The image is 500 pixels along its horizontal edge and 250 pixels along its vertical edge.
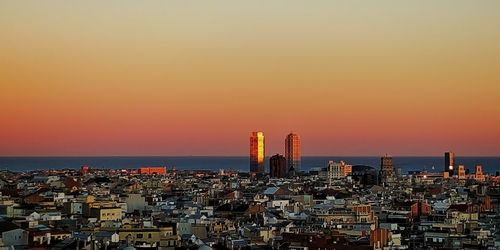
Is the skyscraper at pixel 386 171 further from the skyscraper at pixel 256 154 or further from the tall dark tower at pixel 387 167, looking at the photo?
the skyscraper at pixel 256 154

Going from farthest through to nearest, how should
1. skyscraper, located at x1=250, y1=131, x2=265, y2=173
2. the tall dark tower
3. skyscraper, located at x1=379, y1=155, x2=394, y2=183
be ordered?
skyscraper, located at x1=250, y1=131, x2=265, y2=173, the tall dark tower, skyscraper, located at x1=379, y1=155, x2=394, y2=183

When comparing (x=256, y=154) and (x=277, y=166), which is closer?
(x=277, y=166)

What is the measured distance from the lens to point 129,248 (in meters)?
31.1

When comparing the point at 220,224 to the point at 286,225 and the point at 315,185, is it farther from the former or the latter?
the point at 315,185

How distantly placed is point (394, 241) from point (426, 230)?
→ 18.7ft

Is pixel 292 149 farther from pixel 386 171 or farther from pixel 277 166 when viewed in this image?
pixel 386 171

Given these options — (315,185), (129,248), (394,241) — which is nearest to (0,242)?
(129,248)

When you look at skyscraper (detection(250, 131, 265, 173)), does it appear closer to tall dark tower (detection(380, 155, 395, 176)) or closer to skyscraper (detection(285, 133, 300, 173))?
skyscraper (detection(285, 133, 300, 173))

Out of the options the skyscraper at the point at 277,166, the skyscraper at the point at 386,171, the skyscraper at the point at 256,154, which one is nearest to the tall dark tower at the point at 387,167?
the skyscraper at the point at 386,171

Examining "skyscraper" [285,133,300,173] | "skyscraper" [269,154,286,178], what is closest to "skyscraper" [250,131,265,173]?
"skyscraper" [285,133,300,173]

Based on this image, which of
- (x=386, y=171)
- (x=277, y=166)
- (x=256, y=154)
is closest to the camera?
(x=386, y=171)

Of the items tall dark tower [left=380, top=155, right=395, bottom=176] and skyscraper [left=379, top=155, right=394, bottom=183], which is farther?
tall dark tower [left=380, top=155, right=395, bottom=176]

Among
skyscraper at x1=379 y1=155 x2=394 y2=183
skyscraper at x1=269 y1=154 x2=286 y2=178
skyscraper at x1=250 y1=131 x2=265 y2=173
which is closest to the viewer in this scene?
skyscraper at x1=379 y1=155 x2=394 y2=183

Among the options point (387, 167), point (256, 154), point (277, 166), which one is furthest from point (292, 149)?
point (387, 167)
